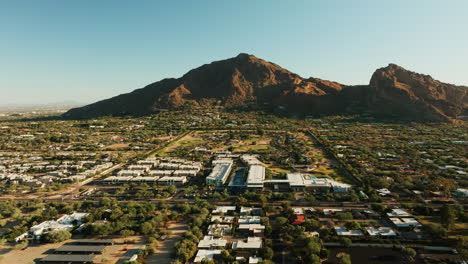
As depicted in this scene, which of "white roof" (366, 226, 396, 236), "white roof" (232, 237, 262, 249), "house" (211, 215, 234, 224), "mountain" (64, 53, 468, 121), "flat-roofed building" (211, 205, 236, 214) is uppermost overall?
"mountain" (64, 53, 468, 121)

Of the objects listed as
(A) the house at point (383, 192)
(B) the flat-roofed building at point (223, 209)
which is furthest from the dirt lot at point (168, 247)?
(A) the house at point (383, 192)

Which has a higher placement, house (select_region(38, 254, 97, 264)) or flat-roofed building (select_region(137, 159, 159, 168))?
flat-roofed building (select_region(137, 159, 159, 168))

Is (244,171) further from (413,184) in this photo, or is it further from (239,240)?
(413,184)

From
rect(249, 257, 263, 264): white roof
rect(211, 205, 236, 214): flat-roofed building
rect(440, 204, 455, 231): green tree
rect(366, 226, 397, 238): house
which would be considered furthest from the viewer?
rect(211, 205, 236, 214): flat-roofed building

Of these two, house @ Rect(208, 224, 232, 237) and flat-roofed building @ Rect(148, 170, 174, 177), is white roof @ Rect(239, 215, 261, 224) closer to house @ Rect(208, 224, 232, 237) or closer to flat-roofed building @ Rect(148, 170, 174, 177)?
house @ Rect(208, 224, 232, 237)

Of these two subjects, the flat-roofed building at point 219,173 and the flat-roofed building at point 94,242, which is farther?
the flat-roofed building at point 219,173

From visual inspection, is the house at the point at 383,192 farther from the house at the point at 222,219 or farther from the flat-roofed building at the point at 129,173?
the flat-roofed building at the point at 129,173

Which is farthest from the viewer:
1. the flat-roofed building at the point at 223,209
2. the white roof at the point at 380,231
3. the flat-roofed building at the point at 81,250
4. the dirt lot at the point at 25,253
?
the flat-roofed building at the point at 223,209

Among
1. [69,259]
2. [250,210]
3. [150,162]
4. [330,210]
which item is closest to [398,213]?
[330,210]

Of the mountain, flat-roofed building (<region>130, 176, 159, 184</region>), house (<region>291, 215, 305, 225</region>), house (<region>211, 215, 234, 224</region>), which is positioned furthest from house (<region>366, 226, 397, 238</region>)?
the mountain

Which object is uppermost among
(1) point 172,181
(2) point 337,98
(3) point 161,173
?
(2) point 337,98

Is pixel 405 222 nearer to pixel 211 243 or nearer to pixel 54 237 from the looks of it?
pixel 211 243
